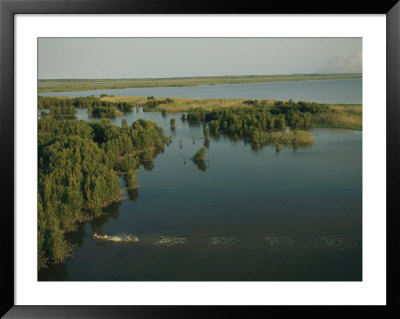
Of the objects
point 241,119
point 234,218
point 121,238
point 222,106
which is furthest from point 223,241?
point 222,106

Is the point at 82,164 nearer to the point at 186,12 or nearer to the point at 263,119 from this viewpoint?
the point at 263,119

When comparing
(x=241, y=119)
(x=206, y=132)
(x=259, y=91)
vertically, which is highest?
(x=259, y=91)

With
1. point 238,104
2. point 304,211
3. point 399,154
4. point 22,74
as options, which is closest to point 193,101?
point 238,104

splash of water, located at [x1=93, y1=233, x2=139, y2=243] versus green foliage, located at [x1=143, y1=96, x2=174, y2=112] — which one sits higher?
green foliage, located at [x1=143, y1=96, x2=174, y2=112]

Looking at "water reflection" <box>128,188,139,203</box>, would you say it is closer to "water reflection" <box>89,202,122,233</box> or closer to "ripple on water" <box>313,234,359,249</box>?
"water reflection" <box>89,202,122,233</box>

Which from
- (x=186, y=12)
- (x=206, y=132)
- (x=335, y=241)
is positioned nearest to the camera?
(x=186, y=12)

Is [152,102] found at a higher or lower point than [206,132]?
higher

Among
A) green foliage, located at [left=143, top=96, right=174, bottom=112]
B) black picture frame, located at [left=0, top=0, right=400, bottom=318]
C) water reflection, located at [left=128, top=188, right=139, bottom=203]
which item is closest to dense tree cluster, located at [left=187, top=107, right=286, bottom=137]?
green foliage, located at [left=143, top=96, right=174, bottom=112]

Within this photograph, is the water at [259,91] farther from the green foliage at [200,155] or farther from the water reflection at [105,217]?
the water reflection at [105,217]
